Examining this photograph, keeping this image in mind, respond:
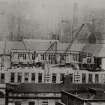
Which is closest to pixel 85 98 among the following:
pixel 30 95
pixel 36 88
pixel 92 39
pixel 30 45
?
pixel 30 95

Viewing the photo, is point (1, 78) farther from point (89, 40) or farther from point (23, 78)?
point (89, 40)

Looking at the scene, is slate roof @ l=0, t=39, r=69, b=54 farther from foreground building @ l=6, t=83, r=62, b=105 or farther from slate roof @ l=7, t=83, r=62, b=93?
foreground building @ l=6, t=83, r=62, b=105

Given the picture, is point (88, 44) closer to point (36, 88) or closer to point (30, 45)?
point (30, 45)

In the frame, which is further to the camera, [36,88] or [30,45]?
[30,45]

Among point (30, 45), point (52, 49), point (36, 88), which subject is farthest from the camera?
point (30, 45)

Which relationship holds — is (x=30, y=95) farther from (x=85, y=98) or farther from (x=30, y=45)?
(x=30, y=45)

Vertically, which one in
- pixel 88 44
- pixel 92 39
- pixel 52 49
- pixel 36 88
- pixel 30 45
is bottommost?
pixel 36 88

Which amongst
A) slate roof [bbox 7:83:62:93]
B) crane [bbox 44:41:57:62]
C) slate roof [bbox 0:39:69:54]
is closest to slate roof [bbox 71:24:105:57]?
slate roof [bbox 0:39:69:54]

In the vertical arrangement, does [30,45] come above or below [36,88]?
above

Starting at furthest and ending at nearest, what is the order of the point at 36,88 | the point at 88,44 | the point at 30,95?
the point at 88,44 < the point at 36,88 < the point at 30,95

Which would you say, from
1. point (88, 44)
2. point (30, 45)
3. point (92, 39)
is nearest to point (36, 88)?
point (30, 45)

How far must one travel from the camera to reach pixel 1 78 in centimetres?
2802

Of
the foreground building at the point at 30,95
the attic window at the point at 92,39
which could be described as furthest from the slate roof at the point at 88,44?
A: the foreground building at the point at 30,95

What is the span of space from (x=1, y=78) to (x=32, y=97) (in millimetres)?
6084
